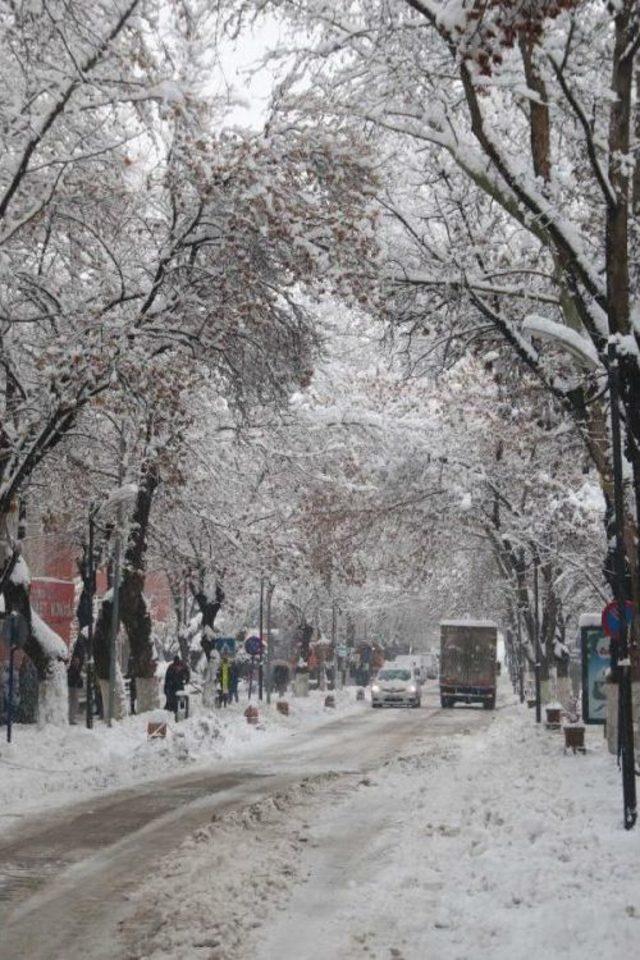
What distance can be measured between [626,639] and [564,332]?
3251mm

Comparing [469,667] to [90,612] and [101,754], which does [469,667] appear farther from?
[101,754]

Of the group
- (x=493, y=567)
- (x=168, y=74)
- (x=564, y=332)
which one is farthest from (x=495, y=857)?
(x=493, y=567)

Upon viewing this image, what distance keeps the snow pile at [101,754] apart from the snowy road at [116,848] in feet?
2.42

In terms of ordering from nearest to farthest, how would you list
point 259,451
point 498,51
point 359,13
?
point 498,51
point 359,13
point 259,451

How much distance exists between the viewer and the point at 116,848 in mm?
12102

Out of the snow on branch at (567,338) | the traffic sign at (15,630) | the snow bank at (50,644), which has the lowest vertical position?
the snow bank at (50,644)

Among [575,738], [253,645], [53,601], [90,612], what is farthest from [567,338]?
[53,601]

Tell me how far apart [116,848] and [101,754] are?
372 inches

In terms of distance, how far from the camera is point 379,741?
28.8 metres

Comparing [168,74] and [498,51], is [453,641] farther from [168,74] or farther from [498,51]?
[498,51]

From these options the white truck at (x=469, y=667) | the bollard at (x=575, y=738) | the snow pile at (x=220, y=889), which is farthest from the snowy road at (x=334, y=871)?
the white truck at (x=469, y=667)

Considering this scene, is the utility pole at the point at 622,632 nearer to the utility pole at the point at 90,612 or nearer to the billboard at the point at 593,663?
the billboard at the point at 593,663

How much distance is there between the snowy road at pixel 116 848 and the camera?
329 inches

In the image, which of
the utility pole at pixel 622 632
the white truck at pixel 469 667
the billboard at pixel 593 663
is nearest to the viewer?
the utility pole at pixel 622 632
